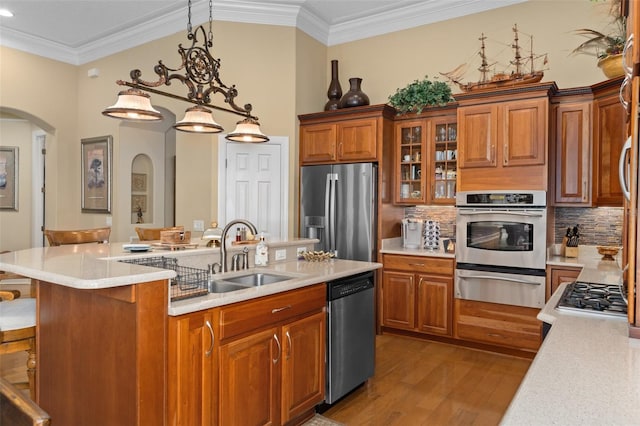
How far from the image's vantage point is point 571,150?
388 cm

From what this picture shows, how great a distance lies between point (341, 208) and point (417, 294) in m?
1.23

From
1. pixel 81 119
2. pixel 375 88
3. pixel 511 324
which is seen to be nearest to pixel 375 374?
pixel 511 324

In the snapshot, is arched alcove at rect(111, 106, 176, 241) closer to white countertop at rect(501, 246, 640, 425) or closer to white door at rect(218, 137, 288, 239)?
white door at rect(218, 137, 288, 239)

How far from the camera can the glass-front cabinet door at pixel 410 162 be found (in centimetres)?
463

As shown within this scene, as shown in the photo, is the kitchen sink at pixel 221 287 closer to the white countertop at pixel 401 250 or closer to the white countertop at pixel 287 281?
the white countertop at pixel 287 281

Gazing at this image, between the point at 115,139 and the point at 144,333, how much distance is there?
4.78 metres

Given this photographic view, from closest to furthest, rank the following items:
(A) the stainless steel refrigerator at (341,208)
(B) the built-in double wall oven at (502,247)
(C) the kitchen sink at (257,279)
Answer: (C) the kitchen sink at (257,279), (B) the built-in double wall oven at (502,247), (A) the stainless steel refrigerator at (341,208)

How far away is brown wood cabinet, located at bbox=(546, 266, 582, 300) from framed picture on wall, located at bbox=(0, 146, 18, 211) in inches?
329

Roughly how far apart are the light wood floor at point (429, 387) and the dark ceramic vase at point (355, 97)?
2649 mm

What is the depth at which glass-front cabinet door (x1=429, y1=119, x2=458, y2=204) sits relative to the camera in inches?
176

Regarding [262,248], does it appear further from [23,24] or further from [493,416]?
[23,24]

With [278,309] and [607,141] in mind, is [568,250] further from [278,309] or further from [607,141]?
[278,309]

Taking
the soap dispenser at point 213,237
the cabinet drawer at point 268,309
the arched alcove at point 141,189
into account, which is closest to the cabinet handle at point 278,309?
the cabinet drawer at point 268,309

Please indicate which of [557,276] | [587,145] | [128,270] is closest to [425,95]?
[587,145]
